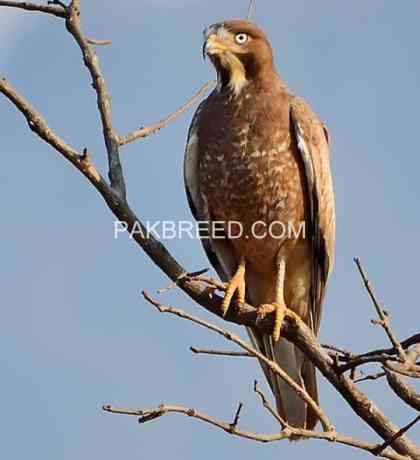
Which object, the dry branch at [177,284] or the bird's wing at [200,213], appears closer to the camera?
the dry branch at [177,284]

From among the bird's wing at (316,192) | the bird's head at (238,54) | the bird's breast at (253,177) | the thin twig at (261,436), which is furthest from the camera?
the bird's head at (238,54)

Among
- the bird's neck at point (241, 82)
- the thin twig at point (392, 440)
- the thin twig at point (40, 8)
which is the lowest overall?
the thin twig at point (392, 440)

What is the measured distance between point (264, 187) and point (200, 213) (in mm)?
469

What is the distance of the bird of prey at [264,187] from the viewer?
545cm

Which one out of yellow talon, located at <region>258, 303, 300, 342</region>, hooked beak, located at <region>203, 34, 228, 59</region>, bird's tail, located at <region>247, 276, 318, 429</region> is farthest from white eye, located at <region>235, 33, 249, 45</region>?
yellow talon, located at <region>258, 303, 300, 342</region>

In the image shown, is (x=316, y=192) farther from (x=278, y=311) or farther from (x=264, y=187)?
(x=278, y=311)

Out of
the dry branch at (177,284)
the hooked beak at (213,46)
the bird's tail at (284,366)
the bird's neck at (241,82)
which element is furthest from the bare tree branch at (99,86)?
the bird's tail at (284,366)

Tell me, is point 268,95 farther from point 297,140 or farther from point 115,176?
point 115,176

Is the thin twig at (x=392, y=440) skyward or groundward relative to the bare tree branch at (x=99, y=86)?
groundward

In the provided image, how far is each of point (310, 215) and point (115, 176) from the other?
5.21ft

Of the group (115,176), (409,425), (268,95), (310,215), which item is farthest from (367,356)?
(268,95)

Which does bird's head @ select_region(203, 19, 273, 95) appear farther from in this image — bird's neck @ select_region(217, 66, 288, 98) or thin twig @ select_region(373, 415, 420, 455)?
thin twig @ select_region(373, 415, 420, 455)

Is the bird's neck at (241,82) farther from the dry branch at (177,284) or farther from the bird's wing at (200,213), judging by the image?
the dry branch at (177,284)

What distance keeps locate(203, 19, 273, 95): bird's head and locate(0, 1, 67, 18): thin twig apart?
3.95ft
